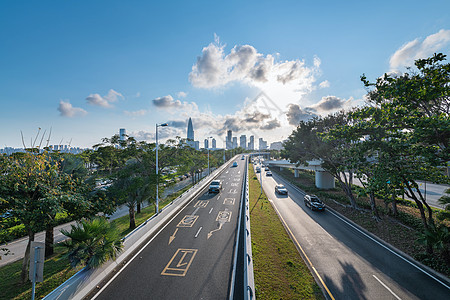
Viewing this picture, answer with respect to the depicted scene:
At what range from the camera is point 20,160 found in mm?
8906

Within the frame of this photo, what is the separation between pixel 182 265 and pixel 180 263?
231mm

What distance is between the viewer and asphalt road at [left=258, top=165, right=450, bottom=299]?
27.9ft

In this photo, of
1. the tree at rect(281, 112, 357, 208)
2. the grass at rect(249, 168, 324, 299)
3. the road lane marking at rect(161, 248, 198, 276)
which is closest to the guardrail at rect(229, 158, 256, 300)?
the grass at rect(249, 168, 324, 299)

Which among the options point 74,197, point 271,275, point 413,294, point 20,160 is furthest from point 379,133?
point 20,160

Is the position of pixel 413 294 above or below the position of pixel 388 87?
below

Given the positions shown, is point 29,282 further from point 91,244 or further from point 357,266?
point 357,266

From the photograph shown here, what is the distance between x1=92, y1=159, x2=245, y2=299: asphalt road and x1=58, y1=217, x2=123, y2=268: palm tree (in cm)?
132

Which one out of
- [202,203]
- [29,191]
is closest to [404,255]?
[202,203]

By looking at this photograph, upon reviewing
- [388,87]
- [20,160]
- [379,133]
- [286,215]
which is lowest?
[286,215]

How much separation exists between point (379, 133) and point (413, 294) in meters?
8.77

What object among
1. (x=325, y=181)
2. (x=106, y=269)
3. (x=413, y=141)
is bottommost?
(x=106, y=269)

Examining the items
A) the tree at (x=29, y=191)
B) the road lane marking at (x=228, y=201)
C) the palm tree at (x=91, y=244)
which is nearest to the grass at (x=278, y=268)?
the road lane marking at (x=228, y=201)

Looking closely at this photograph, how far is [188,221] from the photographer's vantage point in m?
15.9

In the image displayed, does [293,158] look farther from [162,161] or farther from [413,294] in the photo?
[413,294]
